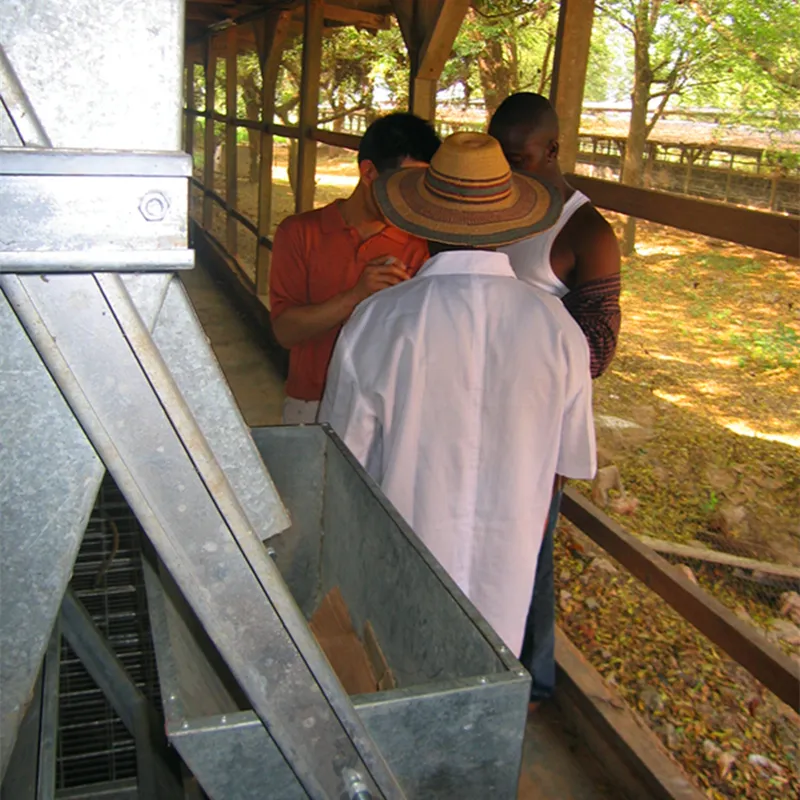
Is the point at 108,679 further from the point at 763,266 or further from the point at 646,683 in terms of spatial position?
the point at 763,266

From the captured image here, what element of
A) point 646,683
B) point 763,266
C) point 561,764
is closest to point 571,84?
point 561,764

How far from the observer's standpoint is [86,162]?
602mm

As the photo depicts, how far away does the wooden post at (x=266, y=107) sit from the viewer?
6.84 m

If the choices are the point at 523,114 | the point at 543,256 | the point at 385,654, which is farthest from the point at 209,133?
the point at 385,654

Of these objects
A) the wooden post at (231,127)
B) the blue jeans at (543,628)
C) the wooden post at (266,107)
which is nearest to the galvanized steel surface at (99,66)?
the blue jeans at (543,628)

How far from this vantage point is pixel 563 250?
7.30 feet

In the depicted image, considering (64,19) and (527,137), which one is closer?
(64,19)

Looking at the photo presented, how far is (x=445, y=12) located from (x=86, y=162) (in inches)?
135

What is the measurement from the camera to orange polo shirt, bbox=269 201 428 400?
8.65ft

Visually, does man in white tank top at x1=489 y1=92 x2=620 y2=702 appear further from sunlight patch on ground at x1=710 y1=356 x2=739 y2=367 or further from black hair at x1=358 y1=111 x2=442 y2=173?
sunlight patch on ground at x1=710 y1=356 x2=739 y2=367

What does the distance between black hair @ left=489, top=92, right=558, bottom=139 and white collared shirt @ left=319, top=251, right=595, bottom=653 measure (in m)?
0.64

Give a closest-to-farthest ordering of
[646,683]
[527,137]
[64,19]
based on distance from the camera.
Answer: [64,19] → [527,137] → [646,683]

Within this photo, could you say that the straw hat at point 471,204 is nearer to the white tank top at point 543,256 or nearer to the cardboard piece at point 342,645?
the white tank top at point 543,256

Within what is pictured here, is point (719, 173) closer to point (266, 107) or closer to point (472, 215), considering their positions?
point (266, 107)
